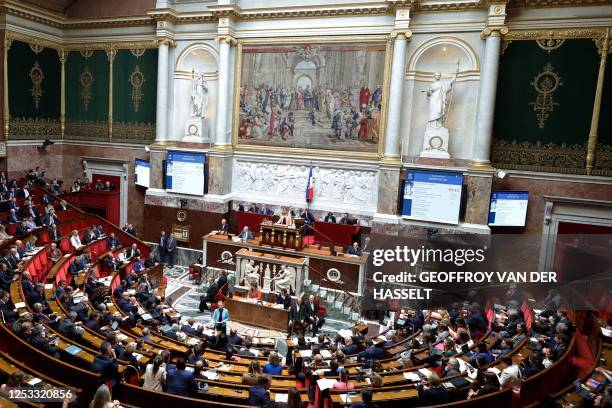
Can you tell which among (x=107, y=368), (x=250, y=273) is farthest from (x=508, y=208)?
(x=107, y=368)

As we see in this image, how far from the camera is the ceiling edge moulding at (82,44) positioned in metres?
20.4

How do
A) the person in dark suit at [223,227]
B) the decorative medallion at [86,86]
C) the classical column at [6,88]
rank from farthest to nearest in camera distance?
the decorative medallion at [86,86] → the classical column at [6,88] → the person in dark suit at [223,227]

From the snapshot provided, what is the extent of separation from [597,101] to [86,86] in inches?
878

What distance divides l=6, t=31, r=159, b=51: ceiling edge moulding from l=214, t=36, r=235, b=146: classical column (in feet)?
12.2

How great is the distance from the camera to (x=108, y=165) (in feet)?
74.2

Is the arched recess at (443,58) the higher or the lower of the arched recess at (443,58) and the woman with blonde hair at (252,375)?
the higher

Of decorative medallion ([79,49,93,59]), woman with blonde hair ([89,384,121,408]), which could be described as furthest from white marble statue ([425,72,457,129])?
decorative medallion ([79,49,93,59])

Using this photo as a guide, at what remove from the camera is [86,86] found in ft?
74.0

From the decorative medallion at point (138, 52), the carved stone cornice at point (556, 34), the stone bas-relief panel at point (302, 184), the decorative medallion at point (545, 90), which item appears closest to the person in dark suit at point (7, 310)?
the stone bas-relief panel at point (302, 184)

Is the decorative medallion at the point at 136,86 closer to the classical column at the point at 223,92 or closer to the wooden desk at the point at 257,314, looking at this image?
the classical column at the point at 223,92

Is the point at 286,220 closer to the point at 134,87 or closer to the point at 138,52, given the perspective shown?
the point at 134,87

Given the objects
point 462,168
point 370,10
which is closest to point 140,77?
point 370,10

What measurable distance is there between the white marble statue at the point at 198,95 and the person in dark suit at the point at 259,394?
15.3 meters

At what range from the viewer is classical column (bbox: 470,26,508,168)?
52.1 feet
